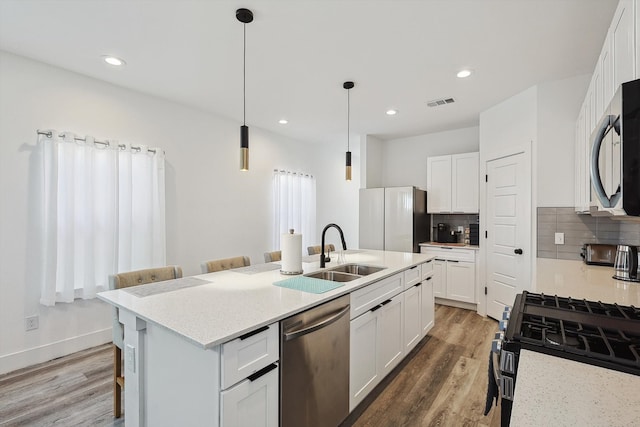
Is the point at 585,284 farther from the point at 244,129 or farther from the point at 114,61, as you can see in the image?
the point at 114,61

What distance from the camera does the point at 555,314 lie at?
4.43 ft

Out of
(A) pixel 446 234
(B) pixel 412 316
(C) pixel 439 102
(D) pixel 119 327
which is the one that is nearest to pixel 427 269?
(B) pixel 412 316

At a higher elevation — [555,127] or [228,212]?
[555,127]

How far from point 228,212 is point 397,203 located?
8.40 feet

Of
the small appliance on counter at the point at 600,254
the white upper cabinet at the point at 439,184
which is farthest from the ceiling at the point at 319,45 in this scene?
the small appliance on counter at the point at 600,254

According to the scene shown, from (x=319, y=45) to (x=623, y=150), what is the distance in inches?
84.3

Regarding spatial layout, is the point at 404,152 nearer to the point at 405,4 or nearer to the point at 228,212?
the point at 228,212

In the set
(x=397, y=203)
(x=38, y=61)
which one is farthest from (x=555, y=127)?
(x=38, y=61)

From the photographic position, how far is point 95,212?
9.73 feet

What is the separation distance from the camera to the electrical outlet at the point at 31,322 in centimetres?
262

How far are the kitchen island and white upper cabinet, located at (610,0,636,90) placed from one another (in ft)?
5.27

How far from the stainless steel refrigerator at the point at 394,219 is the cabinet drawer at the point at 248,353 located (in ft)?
11.4

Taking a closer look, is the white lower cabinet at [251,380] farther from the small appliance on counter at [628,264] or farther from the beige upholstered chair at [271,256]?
the small appliance on counter at [628,264]

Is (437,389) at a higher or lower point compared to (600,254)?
lower
